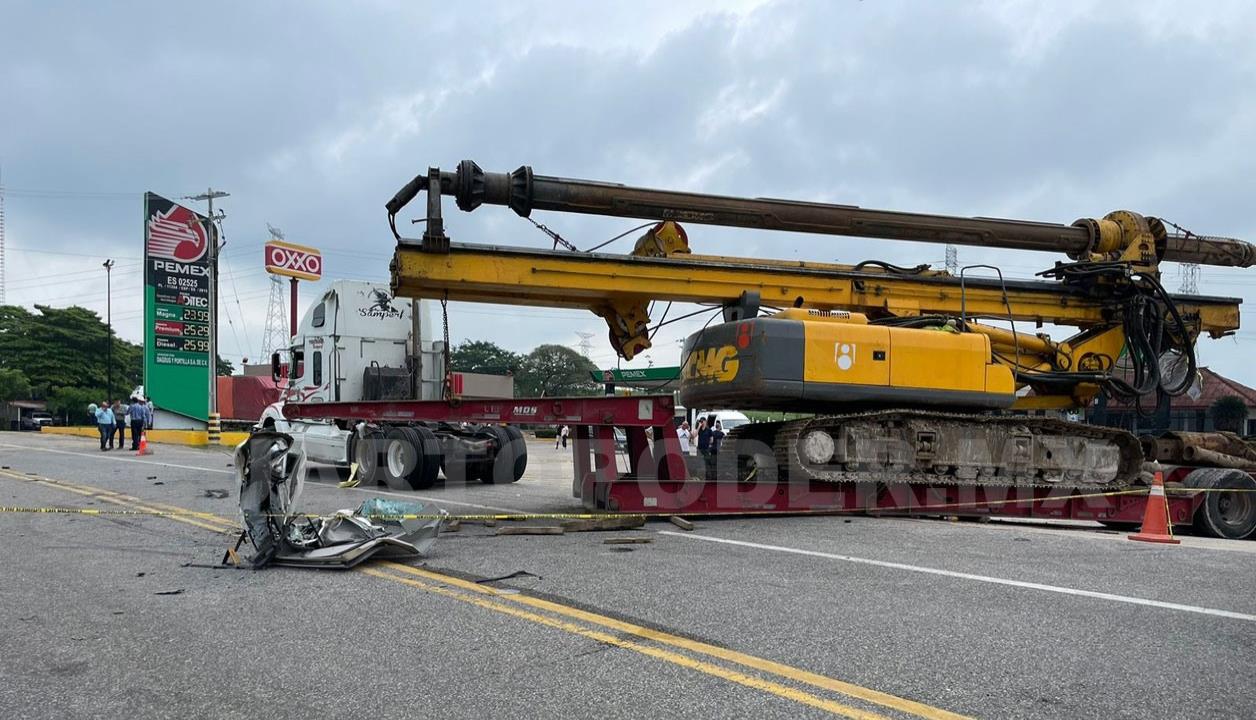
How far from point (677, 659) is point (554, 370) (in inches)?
2967

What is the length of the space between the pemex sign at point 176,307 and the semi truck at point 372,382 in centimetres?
2217

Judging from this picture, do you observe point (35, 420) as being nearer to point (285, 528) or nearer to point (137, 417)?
point (137, 417)

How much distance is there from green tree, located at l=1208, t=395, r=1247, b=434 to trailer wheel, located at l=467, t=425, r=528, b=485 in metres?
12.1

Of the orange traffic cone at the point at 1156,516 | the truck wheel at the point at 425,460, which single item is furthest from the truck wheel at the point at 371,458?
the orange traffic cone at the point at 1156,516

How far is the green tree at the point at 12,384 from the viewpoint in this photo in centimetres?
5753

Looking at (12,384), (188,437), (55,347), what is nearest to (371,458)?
(188,437)

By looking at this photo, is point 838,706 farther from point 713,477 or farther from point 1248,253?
point 1248,253

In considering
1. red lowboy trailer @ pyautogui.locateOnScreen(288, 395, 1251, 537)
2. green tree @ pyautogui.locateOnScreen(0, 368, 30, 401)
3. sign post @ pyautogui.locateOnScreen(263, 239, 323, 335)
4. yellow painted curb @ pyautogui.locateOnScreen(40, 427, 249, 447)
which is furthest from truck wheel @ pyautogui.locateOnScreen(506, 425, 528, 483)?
green tree @ pyautogui.locateOnScreen(0, 368, 30, 401)

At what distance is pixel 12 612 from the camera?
221 inches

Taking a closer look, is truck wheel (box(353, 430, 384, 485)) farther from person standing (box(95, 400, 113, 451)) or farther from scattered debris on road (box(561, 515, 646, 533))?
person standing (box(95, 400, 113, 451))

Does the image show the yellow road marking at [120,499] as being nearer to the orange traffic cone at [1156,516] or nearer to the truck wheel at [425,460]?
the truck wheel at [425,460]

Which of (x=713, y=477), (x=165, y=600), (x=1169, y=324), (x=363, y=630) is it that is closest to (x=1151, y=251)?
(x=1169, y=324)

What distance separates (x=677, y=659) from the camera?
4332 mm

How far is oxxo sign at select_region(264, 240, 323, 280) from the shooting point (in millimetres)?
35031
